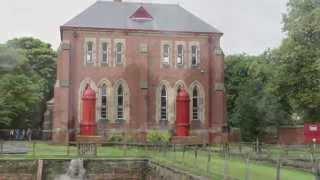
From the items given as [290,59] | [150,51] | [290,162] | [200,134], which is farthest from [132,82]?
[290,162]

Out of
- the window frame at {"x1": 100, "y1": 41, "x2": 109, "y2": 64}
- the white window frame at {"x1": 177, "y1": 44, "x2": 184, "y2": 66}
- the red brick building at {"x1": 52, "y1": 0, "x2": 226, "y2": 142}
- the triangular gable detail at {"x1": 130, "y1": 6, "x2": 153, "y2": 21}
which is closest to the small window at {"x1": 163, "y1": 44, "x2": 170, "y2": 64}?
the red brick building at {"x1": 52, "y1": 0, "x2": 226, "y2": 142}

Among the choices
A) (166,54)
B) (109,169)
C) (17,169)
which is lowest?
(109,169)

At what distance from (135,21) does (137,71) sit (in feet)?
14.7

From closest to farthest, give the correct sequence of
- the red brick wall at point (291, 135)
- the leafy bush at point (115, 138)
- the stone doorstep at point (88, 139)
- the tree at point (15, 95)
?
1. the stone doorstep at point (88, 139)
2. the leafy bush at point (115, 138)
3. the red brick wall at point (291, 135)
4. the tree at point (15, 95)

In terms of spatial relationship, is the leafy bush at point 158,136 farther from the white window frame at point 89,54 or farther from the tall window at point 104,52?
the white window frame at point 89,54

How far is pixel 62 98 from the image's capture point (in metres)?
52.8

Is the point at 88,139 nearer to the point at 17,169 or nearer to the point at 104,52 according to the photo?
the point at 104,52

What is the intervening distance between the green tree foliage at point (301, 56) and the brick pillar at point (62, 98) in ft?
59.9

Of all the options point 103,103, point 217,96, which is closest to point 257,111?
point 217,96

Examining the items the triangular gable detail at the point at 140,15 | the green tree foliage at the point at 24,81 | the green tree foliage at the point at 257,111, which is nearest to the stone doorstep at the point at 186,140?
the green tree foliage at the point at 257,111

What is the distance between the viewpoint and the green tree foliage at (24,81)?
6119 cm

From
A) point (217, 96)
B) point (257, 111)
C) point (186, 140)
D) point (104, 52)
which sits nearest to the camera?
point (186, 140)

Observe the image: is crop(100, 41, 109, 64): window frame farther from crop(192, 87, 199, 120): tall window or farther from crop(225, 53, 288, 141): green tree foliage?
crop(225, 53, 288, 141): green tree foliage

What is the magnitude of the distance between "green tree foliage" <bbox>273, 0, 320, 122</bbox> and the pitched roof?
14.2m
